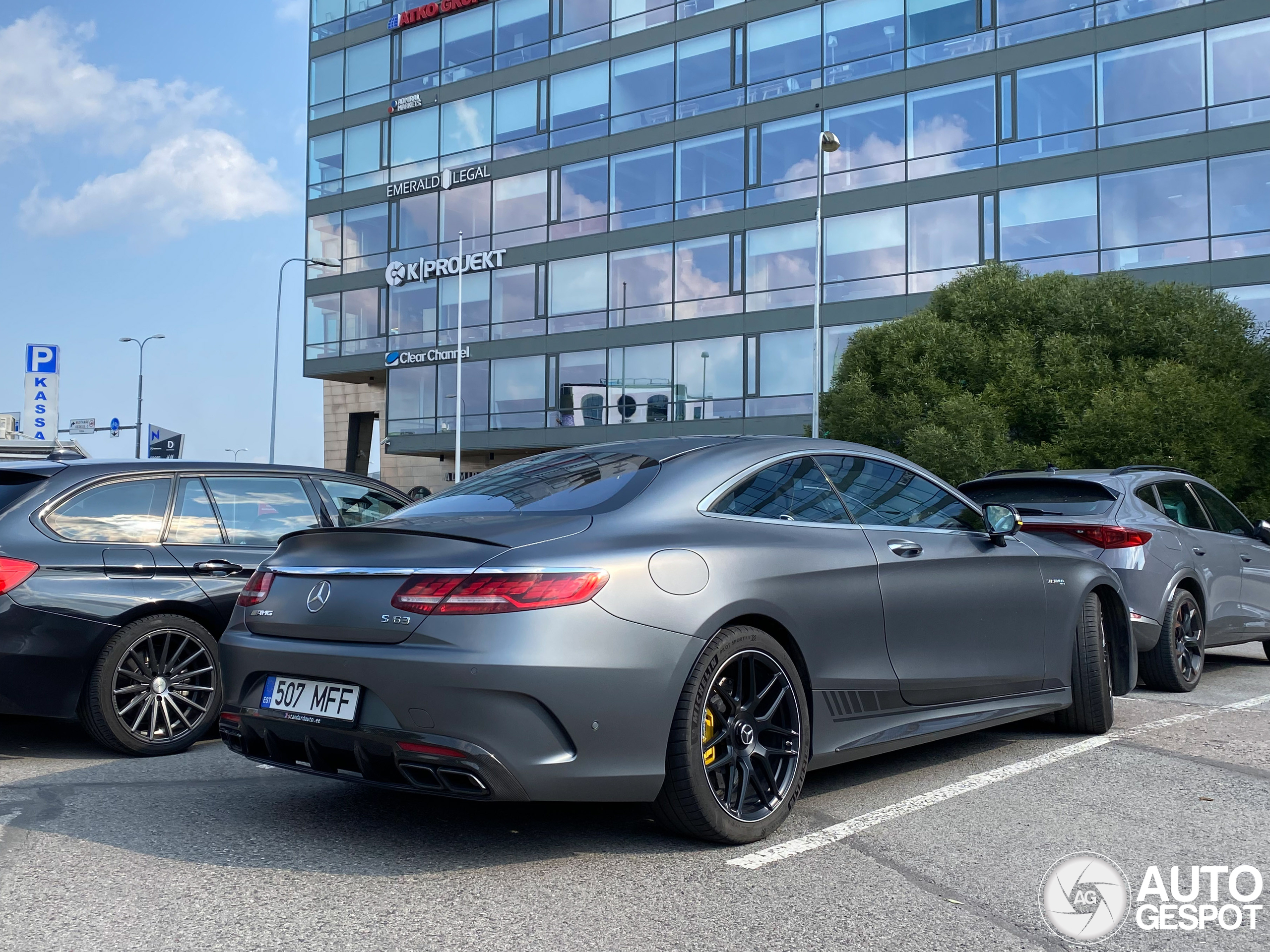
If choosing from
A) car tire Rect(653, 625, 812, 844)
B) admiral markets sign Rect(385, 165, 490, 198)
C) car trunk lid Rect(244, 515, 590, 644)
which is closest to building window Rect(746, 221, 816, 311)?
admiral markets sign Rect(385, 165, 490, 198)

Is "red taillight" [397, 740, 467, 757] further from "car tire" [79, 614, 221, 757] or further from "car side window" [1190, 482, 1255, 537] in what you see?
"car side window" [1190, 482, 1255, 537]

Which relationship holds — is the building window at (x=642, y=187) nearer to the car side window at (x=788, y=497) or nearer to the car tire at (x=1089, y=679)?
the car tire at (x=1089, y=679)

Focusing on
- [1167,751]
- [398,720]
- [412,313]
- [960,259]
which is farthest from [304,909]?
[412,313]

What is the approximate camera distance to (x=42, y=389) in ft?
120

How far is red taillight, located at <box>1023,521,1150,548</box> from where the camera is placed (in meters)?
7.82

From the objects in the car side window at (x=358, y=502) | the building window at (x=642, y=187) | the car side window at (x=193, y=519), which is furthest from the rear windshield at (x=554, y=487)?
the building window at (x=642, y=187)

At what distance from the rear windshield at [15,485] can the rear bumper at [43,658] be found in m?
0.52

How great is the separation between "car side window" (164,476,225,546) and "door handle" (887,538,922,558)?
356cm

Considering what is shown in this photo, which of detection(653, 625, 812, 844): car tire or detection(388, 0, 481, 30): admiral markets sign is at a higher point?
detection(388, 0, 481, 30): admiral markets sign

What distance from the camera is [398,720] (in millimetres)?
3797

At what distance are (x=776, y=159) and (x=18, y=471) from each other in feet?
96.6

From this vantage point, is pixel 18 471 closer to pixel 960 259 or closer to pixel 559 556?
pixel 559 556

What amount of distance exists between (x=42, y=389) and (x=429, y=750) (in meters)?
37.3

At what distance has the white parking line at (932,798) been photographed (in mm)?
4062
